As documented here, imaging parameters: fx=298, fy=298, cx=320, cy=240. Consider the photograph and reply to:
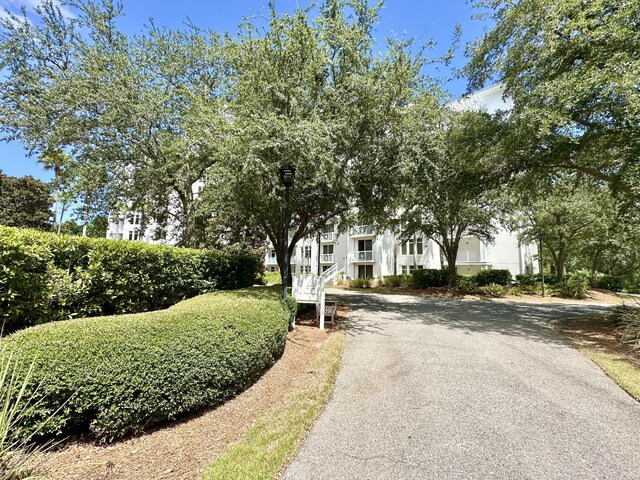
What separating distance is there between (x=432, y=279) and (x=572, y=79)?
1696cm

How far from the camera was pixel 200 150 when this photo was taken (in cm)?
1033

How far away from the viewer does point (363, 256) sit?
31.5 m

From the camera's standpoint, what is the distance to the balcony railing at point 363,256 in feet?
102

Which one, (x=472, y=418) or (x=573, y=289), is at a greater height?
(x=573, y=289)

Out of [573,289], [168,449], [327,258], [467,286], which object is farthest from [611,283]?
[168,449]

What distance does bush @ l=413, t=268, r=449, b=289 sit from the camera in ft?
72.8

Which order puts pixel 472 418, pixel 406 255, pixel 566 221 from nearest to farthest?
1. pixel 472 418
2. pixel 566 221
3. pixel 406 255

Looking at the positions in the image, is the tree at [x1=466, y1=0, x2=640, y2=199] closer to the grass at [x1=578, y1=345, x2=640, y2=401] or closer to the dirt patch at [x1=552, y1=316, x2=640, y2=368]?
the dirt patch at [x1=552, y1=316, x2=640, y2=368]

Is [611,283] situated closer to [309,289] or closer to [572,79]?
[572,79]

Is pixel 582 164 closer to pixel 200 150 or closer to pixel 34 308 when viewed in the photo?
pixel 200 150

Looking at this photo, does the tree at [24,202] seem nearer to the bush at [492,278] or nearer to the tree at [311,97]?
the tree at [311,97]

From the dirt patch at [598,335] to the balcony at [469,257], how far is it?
62.0 feet

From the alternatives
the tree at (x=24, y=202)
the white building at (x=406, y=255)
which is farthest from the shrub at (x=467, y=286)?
the tree at (x=24, y=202)

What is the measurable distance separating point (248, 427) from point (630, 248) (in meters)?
34.0
